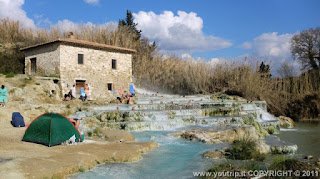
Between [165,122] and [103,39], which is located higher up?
[103,39]

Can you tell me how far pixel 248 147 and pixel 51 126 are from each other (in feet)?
20.5

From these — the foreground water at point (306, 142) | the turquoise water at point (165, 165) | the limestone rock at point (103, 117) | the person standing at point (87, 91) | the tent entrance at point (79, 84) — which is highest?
the tent entrance at point (79, 84)

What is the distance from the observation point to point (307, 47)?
35.2 metres

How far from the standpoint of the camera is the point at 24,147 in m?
8.61

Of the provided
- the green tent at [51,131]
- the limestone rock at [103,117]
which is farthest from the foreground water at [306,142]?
the limestone rock at [103,117]

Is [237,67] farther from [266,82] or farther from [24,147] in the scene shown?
[24,147]

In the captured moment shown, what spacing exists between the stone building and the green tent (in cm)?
1263

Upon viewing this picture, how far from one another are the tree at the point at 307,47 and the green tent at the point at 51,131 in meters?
31.7

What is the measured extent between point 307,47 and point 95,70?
26.1 m

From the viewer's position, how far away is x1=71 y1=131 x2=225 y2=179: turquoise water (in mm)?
6987

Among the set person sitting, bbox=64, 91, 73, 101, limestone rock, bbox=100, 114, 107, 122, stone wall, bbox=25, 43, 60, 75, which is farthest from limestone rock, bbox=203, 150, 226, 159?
stone wall, bbox=25, 43, 60, 75

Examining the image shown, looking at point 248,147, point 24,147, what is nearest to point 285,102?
point 248,147

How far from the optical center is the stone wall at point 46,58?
22062mm

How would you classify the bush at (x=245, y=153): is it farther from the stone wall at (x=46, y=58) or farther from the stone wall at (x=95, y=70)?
the stone wall at (x=46, y=58)
